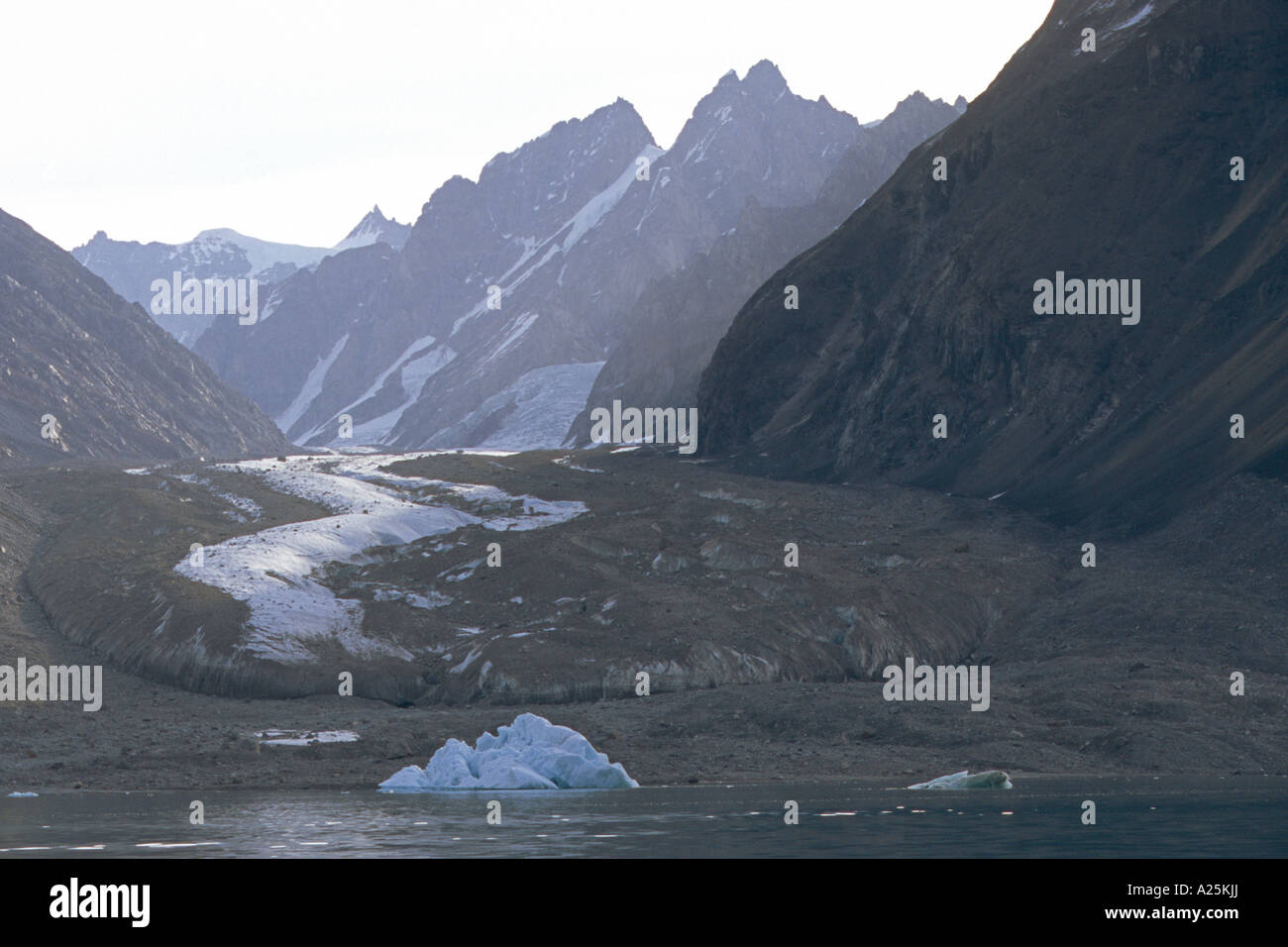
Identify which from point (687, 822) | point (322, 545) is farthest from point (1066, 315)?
point (687, 822)

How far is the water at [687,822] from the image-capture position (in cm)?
3897

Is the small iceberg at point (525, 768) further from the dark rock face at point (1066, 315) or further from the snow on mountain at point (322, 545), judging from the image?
the dark rock face at point (1066, 315)

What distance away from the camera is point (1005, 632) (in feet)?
319

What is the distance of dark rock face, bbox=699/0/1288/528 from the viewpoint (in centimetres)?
11956

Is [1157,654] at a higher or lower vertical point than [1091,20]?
lower

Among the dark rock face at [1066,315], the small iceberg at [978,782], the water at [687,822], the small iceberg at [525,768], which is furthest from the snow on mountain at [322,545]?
the small iceberg at [978,782]

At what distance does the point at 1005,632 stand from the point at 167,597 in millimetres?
52958

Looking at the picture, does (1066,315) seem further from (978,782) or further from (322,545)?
(978,782)

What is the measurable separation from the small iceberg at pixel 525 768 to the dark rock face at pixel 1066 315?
61233 millimetres

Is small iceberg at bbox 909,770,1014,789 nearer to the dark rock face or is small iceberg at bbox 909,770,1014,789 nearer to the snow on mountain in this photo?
the snow on mountain

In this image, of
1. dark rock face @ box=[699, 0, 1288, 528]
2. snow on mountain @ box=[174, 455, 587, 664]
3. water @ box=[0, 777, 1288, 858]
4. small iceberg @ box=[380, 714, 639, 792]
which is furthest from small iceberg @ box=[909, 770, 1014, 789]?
dark rock face @ box=[699, 0, 1288, 528]

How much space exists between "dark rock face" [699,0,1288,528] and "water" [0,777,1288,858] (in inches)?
2266

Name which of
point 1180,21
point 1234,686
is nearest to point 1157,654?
point 1234,686

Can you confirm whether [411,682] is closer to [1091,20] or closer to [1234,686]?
[1234,686]
